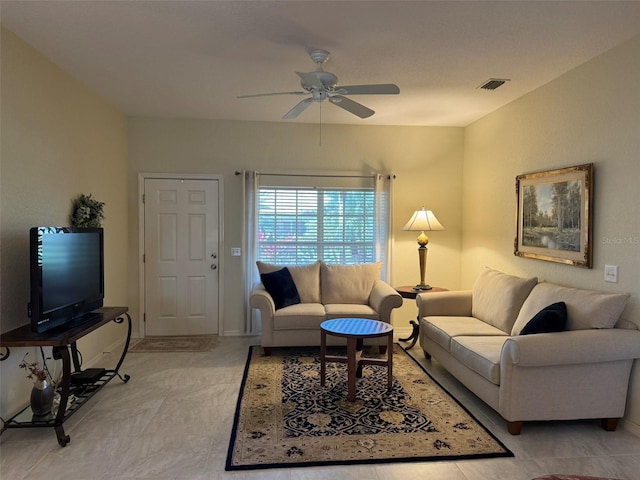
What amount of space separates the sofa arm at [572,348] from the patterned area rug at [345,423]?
58cm

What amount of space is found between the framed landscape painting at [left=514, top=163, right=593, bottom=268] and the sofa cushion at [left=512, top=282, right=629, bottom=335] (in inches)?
12.7

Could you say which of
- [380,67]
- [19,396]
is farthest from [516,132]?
[19,396]

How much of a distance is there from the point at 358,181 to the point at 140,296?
308 cm

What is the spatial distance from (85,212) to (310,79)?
243cm

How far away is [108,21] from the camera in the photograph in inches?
101

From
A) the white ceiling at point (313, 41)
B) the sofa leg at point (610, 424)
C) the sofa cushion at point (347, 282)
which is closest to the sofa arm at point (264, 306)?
the sofa cushion at point (347, 282)

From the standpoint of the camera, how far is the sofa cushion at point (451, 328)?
347 cm

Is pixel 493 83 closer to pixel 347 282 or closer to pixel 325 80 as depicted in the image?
pixel 325 80

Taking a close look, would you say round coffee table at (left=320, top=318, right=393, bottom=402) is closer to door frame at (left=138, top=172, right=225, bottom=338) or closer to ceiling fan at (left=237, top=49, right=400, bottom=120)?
ceiling fan at (left=237, top=49, right=400, bottom=120)

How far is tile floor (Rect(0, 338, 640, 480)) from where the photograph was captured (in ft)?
7.43

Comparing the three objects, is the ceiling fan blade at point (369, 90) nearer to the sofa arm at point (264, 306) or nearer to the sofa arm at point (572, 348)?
the sofa arm at point (572, 348)

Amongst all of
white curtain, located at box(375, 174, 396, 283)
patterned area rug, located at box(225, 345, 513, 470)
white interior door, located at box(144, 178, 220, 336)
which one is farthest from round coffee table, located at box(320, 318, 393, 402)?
→ white interior door, located at box(144, 178, 220, 336)

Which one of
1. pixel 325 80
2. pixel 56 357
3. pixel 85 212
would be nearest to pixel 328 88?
pixel 325 80

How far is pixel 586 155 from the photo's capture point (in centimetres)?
320
